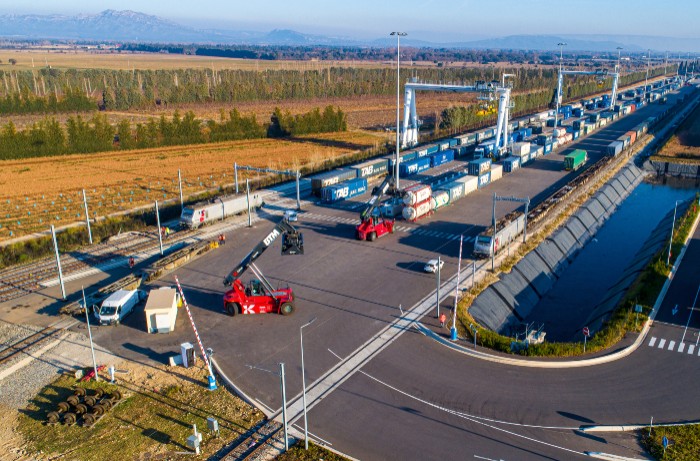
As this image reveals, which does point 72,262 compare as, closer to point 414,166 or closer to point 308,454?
point 308,454

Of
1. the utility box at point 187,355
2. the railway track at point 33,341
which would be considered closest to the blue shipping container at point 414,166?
the railway track at point 33,341

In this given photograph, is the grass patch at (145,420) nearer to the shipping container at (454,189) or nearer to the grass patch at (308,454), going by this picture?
the grass patch at (308,454)

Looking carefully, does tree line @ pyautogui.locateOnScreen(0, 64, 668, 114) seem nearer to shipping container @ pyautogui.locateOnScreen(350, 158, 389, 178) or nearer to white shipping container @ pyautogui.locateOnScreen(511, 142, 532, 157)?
shipping container @ pyautogui.locateOnScreen(350, 158, 389, 178)

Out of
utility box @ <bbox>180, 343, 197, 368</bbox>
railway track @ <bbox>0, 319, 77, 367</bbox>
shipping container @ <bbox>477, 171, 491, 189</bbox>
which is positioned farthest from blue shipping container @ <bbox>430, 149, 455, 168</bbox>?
utility box @ <bbox>180, 343, 197, 368</bbox>

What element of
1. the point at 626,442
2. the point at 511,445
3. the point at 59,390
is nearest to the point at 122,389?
the point at 59,390

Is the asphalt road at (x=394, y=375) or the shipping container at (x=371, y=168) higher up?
the shipping container at (x=371, y=168)

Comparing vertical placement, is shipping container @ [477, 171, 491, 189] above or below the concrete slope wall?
above
